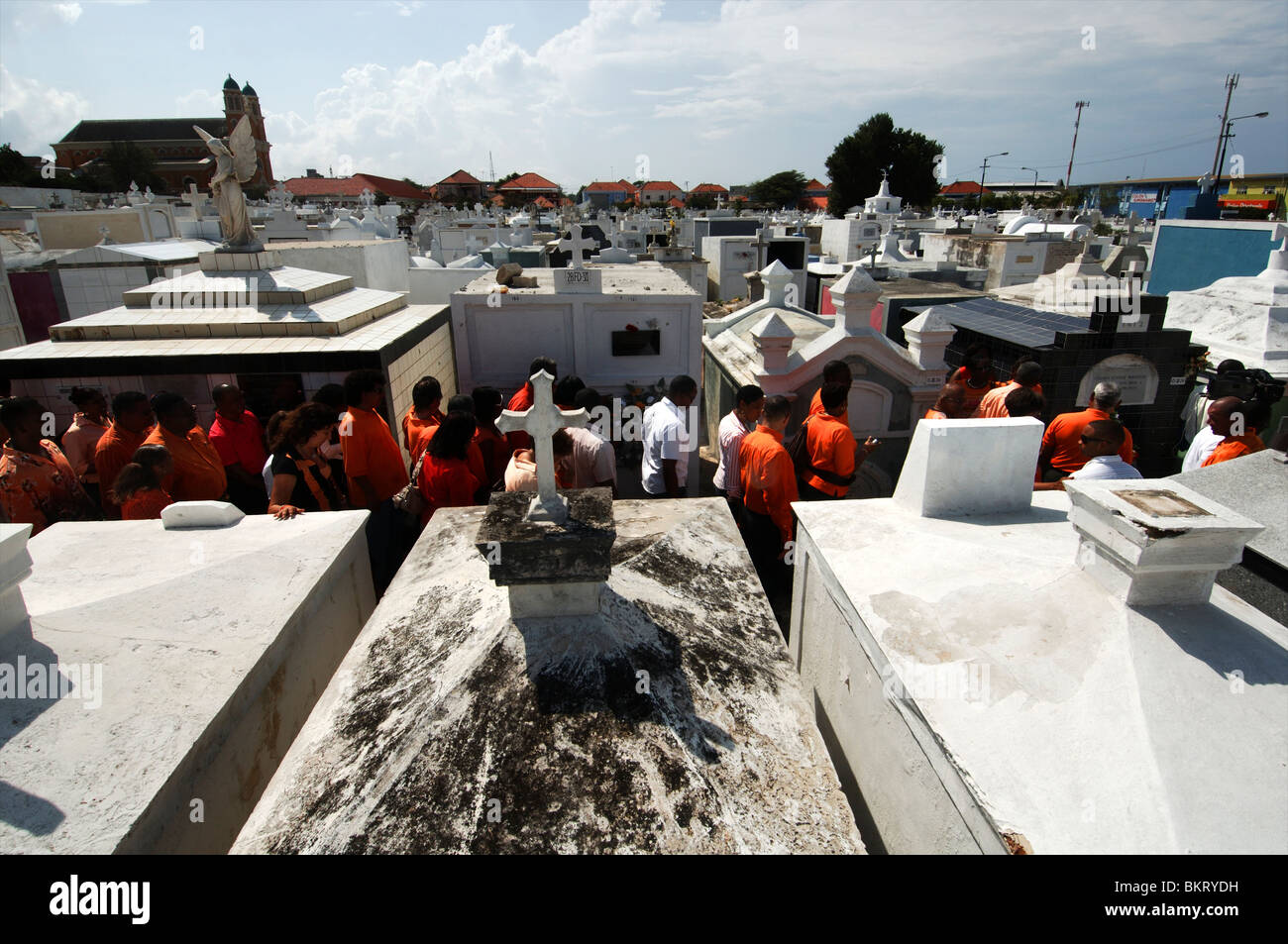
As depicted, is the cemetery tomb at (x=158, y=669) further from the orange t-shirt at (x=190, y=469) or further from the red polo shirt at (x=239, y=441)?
the red polo shirt at (x=239, y=441)

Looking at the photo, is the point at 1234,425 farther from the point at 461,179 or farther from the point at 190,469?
the point at 461,179

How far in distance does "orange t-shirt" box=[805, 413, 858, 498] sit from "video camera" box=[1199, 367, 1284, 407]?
5283 millimetres

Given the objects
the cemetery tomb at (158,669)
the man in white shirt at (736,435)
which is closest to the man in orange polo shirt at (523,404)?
the man in white shirt at (736,435)

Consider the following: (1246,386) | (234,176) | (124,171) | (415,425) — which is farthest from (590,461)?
(124,171)

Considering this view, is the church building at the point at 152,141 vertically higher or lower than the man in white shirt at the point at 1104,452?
higher

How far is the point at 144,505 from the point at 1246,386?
1047cm

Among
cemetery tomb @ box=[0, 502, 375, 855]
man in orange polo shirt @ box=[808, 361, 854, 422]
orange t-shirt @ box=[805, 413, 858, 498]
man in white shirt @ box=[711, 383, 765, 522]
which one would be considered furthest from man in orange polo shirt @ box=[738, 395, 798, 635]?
cemetery tomb @ box=[0, 502, 375, 855]

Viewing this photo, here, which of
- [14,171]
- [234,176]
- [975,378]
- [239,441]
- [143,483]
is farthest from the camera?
[14,171]

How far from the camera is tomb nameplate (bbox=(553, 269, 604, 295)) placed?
877 centimetres

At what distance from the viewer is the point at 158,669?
284cm

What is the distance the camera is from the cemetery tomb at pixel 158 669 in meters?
2.26

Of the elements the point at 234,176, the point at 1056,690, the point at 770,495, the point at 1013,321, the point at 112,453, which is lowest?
the point at 770,495

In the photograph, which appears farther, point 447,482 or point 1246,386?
point 1246,386

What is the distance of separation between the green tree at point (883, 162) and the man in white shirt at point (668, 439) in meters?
60.1
